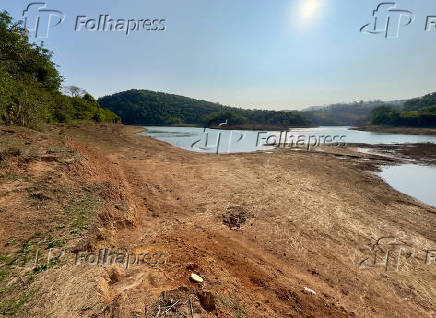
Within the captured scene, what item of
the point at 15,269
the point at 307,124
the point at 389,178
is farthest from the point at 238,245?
the point at 307,124

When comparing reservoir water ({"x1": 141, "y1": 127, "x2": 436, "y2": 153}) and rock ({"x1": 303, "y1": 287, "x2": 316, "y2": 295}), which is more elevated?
reservoir water ({"x1": 141, "y1": 127, "x2": 436, "y2": 153})

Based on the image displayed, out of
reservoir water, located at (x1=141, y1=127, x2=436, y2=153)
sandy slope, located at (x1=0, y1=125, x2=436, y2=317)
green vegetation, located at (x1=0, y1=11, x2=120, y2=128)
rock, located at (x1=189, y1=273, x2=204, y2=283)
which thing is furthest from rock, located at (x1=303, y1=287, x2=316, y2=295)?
reservoir water, located at (x1=141, y1=127, x2=436, y2=153)

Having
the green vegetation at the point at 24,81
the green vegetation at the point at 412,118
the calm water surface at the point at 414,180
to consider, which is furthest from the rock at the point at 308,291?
the green vegetation at the point at 412,118

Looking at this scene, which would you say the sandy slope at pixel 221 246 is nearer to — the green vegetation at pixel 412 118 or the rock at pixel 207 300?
the rock at pixel 207 300

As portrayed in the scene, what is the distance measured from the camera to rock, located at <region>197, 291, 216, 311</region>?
2.55m

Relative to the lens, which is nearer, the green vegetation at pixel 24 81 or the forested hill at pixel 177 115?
the green vegetation at pixel 24 81

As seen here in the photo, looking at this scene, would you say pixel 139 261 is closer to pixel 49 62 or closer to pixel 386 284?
pixel 386 284

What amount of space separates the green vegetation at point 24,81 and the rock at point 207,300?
1232 cm

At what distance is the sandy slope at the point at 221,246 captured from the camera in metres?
2.65

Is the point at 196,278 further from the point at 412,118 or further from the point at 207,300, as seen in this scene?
the point at 412,118

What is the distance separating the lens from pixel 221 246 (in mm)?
4965

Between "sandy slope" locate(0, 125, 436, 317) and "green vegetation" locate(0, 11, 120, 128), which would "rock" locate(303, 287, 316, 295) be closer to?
"sandy slope" locate(0, 125, 436, 317)

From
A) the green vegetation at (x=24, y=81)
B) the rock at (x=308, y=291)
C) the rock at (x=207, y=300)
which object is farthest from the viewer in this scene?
the green vegetation at (x=24, y=81)

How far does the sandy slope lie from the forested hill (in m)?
75.2
